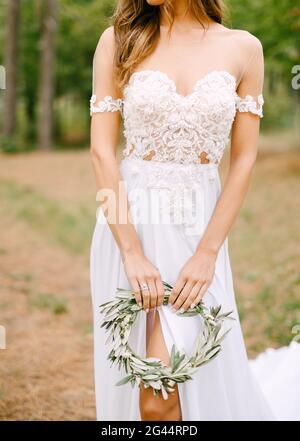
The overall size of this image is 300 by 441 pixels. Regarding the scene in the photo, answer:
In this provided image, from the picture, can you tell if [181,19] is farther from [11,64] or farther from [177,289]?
[11,64]

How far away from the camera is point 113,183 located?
2443mm

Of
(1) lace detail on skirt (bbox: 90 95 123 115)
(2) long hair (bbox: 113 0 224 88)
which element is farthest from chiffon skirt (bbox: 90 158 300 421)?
(2) long hair (bbox: 113 0 224 88)

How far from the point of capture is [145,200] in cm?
253

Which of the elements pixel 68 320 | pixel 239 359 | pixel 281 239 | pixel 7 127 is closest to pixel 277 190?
pixel 281 239

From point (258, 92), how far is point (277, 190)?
9.83 metres

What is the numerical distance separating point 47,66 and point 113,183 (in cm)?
1862

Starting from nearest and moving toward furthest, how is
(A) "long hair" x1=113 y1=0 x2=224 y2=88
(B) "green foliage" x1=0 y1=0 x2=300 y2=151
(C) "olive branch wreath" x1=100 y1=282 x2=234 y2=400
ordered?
(C) "olive branch wreath" x1=100 y1=282 x2=234 y2=400
(A) "long hair" x1=113 y1=0 x2=224 y2=88
(B) "green foliage" x1=0 y1=0 x2=300 y2=151

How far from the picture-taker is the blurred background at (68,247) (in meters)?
4.55

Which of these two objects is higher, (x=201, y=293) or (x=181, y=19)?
(x=181, y=19)

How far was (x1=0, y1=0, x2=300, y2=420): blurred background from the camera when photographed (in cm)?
455

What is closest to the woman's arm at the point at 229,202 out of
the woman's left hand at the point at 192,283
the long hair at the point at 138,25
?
the woman's left hand at the point at 192,283

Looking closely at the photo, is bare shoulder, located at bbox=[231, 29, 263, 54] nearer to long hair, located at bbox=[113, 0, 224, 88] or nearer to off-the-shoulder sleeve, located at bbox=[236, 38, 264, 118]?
off-the-shoulder sleeve, located at bbox=[236, 38, 264, 118]

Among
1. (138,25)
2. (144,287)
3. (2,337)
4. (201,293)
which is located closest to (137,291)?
(144,287)
